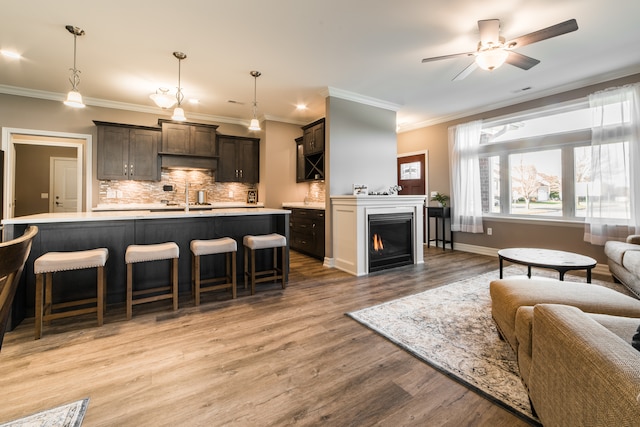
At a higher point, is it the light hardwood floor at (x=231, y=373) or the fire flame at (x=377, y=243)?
the fire flame at (x=377, y=243)

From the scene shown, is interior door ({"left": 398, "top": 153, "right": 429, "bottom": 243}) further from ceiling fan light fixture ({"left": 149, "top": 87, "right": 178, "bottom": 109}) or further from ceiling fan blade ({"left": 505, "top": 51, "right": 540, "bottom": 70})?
ceiling fan light fixture ({"left": 149, "top": 87, "right": 178, "bottom": 109})

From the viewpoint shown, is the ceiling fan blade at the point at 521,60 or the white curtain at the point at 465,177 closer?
the ceiling fan blade at the point at 521,60

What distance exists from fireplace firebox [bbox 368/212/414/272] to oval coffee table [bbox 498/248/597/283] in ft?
5.25

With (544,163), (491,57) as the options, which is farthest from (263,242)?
(544,163)

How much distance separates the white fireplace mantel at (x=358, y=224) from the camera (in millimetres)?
4035

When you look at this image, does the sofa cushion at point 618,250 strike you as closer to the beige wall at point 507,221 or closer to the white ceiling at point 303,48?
Answer: the beige wall at point 507,221

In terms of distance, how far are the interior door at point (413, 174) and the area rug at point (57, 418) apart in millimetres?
5968

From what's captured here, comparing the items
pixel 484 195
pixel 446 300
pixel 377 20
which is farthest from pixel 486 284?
pixel 377 20

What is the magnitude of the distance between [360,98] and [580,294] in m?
3.95

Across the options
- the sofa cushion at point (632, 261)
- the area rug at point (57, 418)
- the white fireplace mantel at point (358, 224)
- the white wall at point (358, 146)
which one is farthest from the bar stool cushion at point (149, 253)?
the sofa cushion at point (632, 261)

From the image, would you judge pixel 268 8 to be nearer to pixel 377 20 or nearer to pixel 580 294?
pixel 377 20

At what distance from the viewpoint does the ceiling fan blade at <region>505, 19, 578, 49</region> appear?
2.23 meters

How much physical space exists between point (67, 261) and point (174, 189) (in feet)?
12.1

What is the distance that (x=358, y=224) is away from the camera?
4.02 meters
